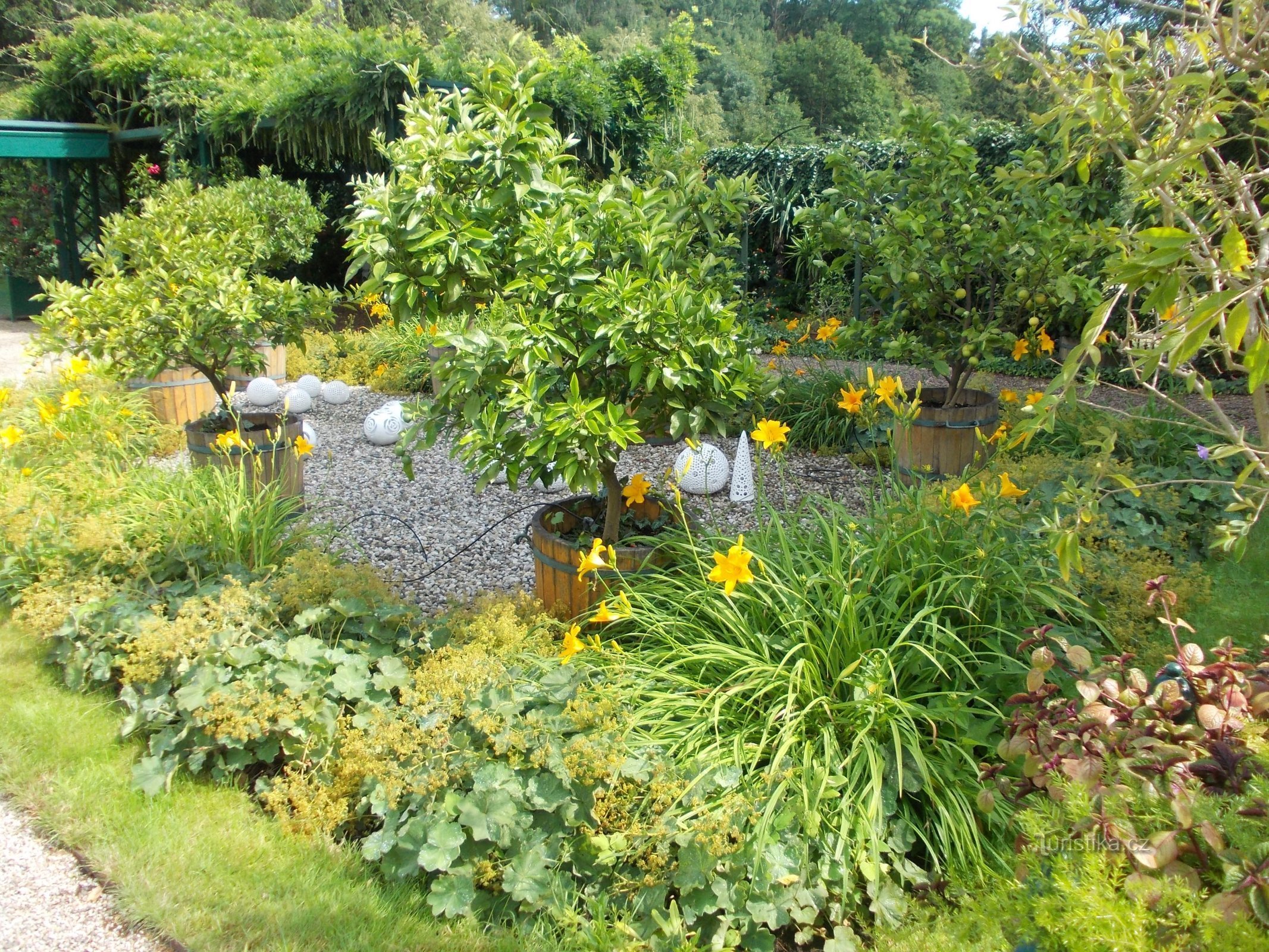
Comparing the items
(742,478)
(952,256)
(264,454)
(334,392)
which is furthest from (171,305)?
(952,256)

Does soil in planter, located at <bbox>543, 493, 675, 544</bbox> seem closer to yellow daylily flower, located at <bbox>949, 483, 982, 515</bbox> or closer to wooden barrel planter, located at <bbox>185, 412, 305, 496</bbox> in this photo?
yellow daylily flower, located at <bbox>949, 483, 982, 515</bbox>

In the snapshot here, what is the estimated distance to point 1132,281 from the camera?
140 centimetres

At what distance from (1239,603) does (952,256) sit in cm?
232

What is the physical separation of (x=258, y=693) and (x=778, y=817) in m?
1.40

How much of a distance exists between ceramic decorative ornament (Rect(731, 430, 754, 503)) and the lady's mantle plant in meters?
1.66

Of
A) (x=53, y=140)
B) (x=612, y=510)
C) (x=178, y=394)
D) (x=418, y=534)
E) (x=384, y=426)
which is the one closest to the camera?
(x=612, y=510)

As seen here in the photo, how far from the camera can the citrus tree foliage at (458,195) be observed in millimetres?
2775

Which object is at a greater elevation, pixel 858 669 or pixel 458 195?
pixel 458 195

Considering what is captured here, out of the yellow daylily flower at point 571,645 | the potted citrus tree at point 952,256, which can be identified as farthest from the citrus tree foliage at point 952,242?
the yellow daylily flower at point 571,645

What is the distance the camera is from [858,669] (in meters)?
2.40

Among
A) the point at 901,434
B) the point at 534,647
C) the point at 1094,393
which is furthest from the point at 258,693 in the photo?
the point at 1094,393

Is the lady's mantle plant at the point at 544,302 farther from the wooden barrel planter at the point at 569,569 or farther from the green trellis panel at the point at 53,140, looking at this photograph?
the green trellis panel at the point at 53,140

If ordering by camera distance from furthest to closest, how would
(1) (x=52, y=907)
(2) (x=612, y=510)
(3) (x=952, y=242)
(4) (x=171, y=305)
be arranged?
(3) (x=952, y=242) < (4) (x=171, y=305) < (2) (x=612, y=510) < (1) (x=52, y=907)

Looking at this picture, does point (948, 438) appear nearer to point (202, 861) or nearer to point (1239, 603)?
point (1239, 603)
